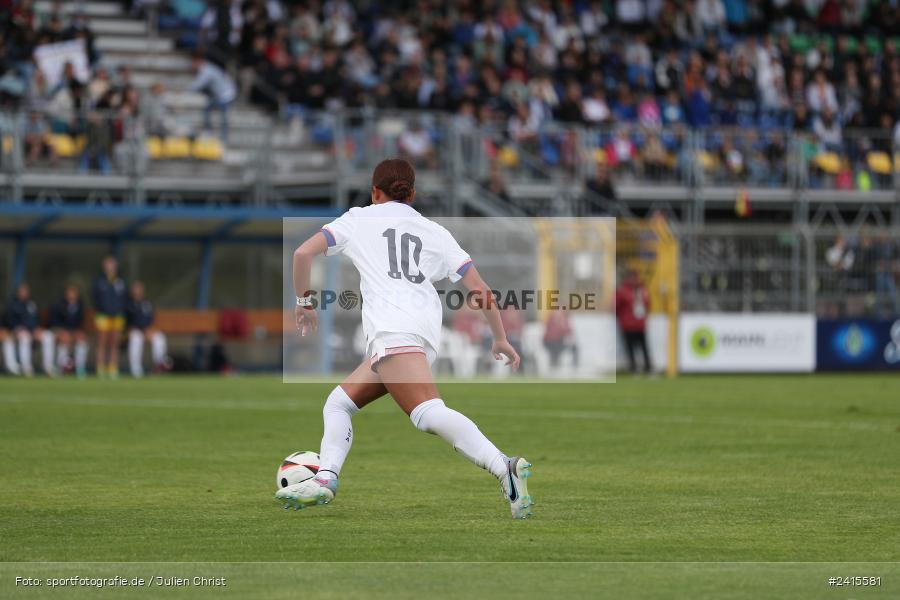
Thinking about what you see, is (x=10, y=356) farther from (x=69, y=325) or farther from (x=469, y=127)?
(x=469, y=127)

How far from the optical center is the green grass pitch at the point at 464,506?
716cm

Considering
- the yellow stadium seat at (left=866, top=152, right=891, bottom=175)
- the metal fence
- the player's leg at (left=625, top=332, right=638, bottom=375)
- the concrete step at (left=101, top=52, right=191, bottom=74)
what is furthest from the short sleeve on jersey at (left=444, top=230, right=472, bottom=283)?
the yellow stadium seat at (left=866, top=152, right=891, bottom=175)

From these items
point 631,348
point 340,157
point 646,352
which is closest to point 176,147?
point 340,157

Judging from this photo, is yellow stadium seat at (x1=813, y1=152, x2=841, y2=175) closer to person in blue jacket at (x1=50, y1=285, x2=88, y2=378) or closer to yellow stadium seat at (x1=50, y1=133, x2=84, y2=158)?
yellow stadium seat at (x1=50, y1=133, x2=84, y2=158)

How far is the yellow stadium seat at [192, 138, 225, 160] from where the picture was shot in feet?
104

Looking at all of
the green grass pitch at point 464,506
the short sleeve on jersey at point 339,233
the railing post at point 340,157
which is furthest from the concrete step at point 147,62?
the short sleeve on jersey at point 339,233

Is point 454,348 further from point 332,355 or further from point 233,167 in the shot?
point 233,167

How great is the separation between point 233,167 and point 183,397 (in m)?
10.9

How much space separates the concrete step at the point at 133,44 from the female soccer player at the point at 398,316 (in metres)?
26.8

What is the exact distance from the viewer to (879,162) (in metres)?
36.0

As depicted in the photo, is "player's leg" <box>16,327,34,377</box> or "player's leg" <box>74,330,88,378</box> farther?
"player's leg" <box>74,330,88,378</box>

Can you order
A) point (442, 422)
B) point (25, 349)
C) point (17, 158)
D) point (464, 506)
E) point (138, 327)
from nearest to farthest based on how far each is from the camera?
point (442, 422) < point (464, 506) < point (25, 349) < point (17, 158) < point (138, 327)

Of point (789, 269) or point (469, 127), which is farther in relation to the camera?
point (469, 127)

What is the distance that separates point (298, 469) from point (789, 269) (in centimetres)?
2269
